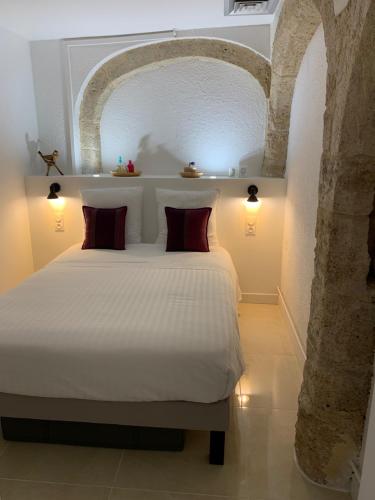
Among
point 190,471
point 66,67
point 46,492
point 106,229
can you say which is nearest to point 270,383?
point 190,471

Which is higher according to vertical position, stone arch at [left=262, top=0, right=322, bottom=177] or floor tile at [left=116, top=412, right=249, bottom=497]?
stone arch at [left=262, top=0, right=322, bottom=177]

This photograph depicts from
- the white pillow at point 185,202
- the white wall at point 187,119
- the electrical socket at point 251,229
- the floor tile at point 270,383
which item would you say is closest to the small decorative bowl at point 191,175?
the white pillow at point 185,202

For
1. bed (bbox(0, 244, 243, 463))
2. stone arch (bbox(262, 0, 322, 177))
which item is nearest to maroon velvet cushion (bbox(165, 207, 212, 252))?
stone arch (bbox(262, 0, 322, 177))

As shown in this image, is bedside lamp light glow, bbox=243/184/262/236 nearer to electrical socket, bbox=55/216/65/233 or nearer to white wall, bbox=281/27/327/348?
white wall, bbox=281/27/327/348

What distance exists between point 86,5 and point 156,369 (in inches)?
107

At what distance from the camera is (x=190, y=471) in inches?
68.6

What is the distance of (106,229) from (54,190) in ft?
2.62

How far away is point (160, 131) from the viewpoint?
3822mm

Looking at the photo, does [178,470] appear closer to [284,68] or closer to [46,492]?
[46,492]

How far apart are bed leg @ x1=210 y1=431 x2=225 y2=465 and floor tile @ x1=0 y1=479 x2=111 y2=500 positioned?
1.67 ft

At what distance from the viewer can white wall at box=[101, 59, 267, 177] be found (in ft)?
11.9

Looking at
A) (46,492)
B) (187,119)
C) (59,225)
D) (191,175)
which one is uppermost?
(187,119)

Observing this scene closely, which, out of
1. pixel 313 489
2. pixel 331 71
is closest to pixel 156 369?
pixel 313 489

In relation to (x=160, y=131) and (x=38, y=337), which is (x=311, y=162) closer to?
(x=160, y=131)
